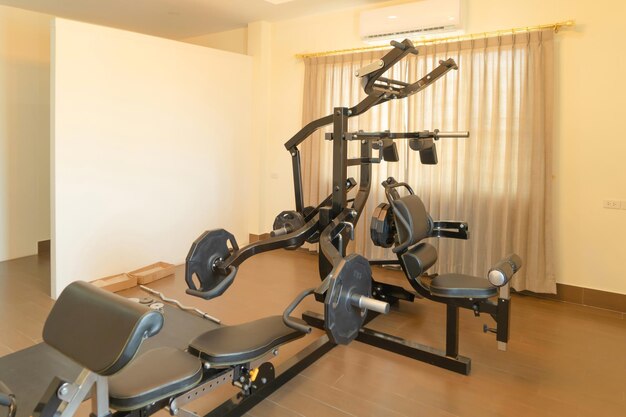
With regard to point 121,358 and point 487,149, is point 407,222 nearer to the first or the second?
point 487,149

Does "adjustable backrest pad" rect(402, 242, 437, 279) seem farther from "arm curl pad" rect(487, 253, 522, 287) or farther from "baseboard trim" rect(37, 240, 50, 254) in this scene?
"baseboard trim" rect(37, 240, 50, 254)

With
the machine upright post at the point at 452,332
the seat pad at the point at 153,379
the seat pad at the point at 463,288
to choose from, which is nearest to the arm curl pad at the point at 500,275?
the seat pad at the point at 463,288

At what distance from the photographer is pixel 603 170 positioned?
374 cm

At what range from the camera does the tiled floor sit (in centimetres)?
239

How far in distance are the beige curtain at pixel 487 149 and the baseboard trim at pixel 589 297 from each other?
14 centimetres

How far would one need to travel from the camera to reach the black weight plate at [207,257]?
8.39 feet

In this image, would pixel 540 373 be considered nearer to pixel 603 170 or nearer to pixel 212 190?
pixel 603 170

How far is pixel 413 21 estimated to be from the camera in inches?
171

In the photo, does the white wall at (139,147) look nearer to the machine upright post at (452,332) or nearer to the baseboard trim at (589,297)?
the machine upright post at (452,332)

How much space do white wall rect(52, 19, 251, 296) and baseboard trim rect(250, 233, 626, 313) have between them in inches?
143

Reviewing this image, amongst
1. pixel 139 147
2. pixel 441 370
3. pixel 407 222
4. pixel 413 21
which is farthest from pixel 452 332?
Answer: pixel 139 147

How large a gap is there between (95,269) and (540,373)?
3748mm

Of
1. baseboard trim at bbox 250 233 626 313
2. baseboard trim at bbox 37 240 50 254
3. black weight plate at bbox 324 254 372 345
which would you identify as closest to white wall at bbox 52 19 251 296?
baseboard trim at bbox 37 240 50 254

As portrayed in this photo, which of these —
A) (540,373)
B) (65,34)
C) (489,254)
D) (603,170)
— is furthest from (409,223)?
(65,34)
